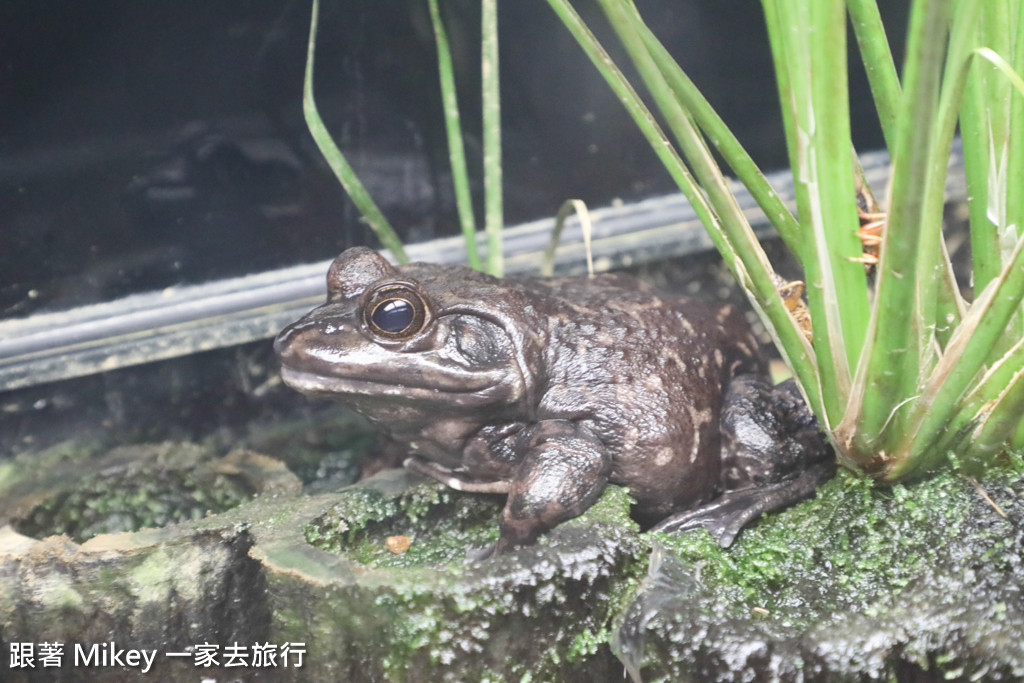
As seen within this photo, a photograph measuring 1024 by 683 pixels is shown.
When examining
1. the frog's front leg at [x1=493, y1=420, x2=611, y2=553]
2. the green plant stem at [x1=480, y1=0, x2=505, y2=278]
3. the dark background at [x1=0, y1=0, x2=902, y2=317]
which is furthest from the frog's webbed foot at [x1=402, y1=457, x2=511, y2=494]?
the dark background at [x1=0, y1=0, x2=902, y2=317]

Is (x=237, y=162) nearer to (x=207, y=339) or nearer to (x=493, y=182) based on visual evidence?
(x=207, y=339)

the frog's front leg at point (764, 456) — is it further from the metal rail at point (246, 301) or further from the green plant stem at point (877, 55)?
the metal rail at point (246, 301)

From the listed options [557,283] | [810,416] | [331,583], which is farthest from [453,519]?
[810,416]

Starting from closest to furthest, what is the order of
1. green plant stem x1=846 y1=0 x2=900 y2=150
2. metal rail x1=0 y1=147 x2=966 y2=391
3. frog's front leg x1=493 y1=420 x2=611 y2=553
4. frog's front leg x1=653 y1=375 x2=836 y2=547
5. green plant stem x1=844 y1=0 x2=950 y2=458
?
green plant stem x1=844 y1=0 x2=950 y2=458 < green plant stem x1=846 y1=0 x2=900 y2=150 < frog's front leg x1=493 y1=420 x2=611 y2=553 < frog's front leg x1=653 y1=375 x2=836 y2=547 < metal rail x1=0 y1=147 x2=966 y2=391

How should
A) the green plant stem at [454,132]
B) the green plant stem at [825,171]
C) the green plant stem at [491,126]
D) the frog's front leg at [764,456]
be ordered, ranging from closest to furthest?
the green plant stem at [825,171], the frog's front leg at [764,456], the green plant stem at [491,126], the green plant stem at [454,132]

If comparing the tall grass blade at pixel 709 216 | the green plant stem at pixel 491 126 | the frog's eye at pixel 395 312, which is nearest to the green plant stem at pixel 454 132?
the green plant stem at pixel 491 126

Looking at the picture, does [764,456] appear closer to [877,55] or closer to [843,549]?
[843,549]

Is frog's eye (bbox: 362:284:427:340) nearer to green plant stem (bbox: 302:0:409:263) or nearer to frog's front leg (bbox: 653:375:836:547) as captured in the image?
green plant stem (bbox: 302:0:409:263)
